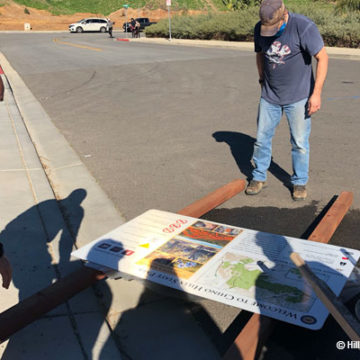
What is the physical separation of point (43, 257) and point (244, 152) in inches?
151

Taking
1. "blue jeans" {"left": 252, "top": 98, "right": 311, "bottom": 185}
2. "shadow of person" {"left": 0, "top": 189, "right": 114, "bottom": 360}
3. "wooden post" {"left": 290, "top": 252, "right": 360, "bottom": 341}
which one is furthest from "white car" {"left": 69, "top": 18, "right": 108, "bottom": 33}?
"wooden post" {"left": 290, "top": 252, "right": 360, "bottom": 341}

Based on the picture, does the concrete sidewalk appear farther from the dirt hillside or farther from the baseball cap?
the dirt hillside

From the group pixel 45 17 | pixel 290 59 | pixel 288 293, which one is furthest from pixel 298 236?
pixel 45 17

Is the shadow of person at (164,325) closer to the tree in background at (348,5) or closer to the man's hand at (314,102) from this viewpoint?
the man's hand at (314,102)

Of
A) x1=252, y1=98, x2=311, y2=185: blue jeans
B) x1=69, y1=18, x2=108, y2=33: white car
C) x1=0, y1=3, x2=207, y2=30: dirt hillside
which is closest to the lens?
x1=252, y1=98, x2=311, y2=185: blue jeans

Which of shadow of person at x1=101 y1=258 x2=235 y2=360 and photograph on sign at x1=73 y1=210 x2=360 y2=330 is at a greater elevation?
photograph on sign at x1=73 y1=210 x2=360 y2=330

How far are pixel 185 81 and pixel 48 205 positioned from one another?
33.3 ft

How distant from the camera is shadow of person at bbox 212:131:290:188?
5.92m

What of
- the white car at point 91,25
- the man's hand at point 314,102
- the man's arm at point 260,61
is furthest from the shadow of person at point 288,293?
the white car at point 91,25

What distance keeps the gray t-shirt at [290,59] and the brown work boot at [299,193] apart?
35.7 inches

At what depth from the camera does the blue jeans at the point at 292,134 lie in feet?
16.1

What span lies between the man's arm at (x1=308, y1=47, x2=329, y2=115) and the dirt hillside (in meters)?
63.8

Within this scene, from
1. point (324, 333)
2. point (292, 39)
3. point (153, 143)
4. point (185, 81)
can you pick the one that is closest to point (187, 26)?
point (185, 81)

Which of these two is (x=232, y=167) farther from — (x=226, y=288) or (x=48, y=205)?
(x=226, y=288)
